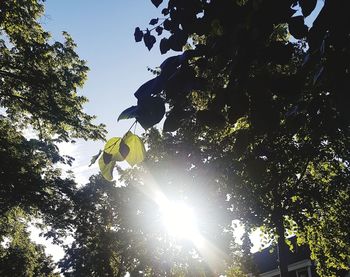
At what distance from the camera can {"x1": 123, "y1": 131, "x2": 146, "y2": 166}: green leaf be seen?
5.27ft

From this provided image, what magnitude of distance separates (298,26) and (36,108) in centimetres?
1772

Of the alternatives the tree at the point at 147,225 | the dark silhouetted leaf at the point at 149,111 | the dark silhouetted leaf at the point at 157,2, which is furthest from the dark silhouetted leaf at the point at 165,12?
the tree at the point at 147,225

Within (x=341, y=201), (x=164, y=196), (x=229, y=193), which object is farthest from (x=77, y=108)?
(x=341, y=201)

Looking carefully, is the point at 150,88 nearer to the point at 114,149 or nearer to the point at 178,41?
the point at 114,149

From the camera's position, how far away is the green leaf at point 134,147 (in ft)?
5.27

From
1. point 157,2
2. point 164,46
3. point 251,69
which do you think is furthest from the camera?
point 157,2

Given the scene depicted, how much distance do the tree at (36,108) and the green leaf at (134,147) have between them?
53.3 ft

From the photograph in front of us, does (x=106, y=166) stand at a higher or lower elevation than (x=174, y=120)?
lower

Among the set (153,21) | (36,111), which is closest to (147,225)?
(36,111)

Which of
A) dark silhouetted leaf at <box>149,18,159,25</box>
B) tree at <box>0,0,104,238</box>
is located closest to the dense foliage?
tree at <box>0,0,104,238</box>

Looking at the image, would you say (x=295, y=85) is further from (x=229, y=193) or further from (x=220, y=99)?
(x=229, y=193)

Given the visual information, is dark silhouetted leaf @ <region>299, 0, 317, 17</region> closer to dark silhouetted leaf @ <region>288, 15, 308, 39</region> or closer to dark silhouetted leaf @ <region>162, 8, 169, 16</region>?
dark silhouetted leaf @ <region>288, 15, 308, 39</region>

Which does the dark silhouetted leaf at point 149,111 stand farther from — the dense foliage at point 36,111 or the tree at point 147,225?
the dense foliage at point 36,111

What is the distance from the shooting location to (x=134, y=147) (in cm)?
162
